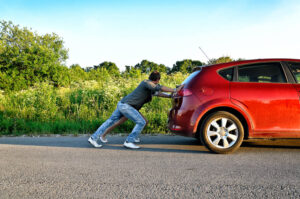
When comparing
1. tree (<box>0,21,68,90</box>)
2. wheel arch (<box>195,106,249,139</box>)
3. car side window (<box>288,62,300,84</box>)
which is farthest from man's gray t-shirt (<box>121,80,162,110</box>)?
tree (<box>0,21,68,90</box>)

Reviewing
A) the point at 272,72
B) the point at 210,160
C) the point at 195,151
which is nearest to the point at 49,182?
the point at 210,160

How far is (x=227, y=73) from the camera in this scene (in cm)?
515

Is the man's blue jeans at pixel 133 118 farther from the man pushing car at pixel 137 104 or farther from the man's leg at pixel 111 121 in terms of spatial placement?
the man's leg at pixel 111 121

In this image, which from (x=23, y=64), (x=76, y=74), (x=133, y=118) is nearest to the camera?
(x=133, y=118)

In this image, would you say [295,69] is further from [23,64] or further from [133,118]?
[23,64]

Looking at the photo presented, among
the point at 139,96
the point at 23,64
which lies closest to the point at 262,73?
the point at 139,96

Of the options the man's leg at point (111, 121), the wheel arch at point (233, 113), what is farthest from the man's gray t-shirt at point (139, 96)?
the wheel arch at point (233, 113)

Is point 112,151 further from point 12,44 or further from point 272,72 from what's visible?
point 12,44

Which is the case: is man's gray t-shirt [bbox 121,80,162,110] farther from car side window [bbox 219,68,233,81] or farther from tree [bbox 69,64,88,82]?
tree [bbox 69,64,88,82]

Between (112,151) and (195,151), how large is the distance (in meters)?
1.61

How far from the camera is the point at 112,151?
17.5 feet

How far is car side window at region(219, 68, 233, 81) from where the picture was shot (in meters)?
5.11

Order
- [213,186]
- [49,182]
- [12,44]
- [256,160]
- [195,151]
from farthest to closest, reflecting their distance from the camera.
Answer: [12,44] < [195,151] < [256,160] < [49,182] < [213,186]

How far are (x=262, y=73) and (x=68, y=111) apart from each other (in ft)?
28.3
